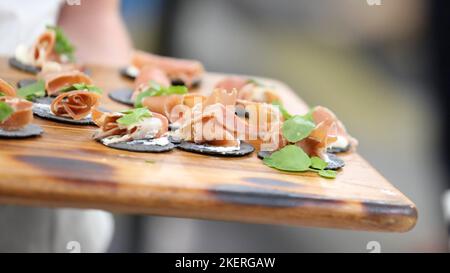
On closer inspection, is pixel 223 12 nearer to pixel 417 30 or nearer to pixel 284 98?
pixel 417 30

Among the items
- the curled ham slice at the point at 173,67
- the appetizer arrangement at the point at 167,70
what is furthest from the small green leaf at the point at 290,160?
the curled ham slice at the point at 173,67

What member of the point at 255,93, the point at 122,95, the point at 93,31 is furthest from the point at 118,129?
the point at 93,31

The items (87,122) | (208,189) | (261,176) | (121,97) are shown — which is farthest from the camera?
(121,97)

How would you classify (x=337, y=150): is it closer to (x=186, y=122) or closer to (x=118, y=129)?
(x=186, y=122)

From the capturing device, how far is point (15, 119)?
1354 mm

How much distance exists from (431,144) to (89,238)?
2.10 metres

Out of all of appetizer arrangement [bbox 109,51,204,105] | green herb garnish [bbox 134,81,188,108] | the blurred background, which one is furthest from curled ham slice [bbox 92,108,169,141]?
the blurred background

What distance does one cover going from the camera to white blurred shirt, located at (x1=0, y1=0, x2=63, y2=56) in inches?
89.4

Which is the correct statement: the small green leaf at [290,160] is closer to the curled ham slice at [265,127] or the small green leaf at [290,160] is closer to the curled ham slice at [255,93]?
the curled ham slice at [265,127]

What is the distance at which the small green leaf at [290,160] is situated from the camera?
53.8 inches

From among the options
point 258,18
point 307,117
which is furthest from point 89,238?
point 258,18

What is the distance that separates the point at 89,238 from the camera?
2.13 m

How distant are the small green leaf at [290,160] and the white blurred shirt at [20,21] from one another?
3.98 feet

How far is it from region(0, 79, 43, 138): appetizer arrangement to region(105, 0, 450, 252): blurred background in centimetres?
232
